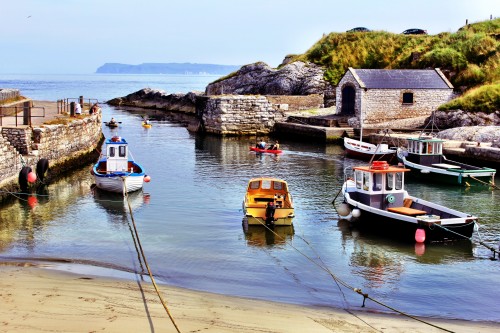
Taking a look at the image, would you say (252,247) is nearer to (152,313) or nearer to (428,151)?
(152,313)

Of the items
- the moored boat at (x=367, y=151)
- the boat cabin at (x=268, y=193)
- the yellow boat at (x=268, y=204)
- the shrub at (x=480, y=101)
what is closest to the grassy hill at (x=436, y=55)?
the shrub at (x=480, y=101)

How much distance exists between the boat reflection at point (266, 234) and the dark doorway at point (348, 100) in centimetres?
3311

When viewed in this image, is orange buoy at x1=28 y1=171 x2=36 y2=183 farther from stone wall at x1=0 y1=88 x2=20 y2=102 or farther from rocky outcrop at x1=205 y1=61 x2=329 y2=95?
rocky outcrop at x1=205 y1=61 x2=329 y2=95

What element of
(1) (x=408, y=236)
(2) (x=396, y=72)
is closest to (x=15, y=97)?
(2) (x=396, y=72)

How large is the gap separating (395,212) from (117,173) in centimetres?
A: 1319

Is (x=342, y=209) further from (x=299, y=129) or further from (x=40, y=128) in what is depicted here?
(x=299, y=129)

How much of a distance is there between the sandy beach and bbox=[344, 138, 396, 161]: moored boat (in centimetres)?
2639

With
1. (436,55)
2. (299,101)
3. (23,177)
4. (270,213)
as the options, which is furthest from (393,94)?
(23,177)

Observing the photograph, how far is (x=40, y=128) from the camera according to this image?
30.7 m

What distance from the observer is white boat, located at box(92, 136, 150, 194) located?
2864 centimetres

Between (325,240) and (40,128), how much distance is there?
16.2m

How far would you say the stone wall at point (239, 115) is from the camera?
5803cm

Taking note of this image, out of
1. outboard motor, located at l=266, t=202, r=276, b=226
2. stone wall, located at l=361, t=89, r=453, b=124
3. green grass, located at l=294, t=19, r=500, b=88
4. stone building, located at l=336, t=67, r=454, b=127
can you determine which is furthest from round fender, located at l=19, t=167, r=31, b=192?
green grass, located at l=294, t=19, r=500, b=88

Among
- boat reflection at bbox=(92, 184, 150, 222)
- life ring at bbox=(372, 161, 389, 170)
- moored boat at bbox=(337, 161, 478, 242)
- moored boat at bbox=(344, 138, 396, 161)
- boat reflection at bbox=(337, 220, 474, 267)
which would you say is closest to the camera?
boat reflection at bbox=(337, 220, 474, 267)
